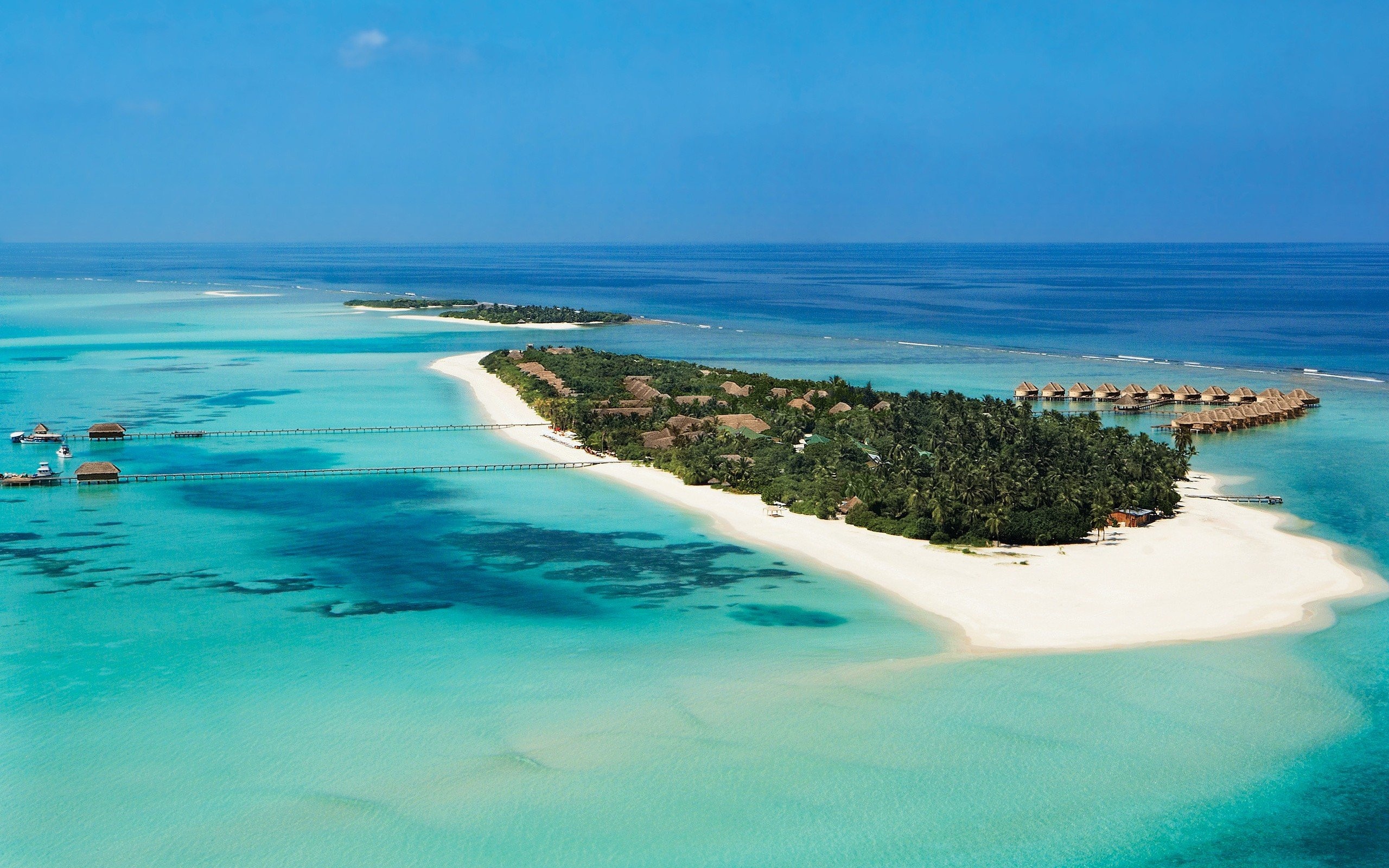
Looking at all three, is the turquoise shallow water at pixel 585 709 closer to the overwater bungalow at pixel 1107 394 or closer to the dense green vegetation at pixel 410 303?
the overwater bungalow at pixel 1107 394

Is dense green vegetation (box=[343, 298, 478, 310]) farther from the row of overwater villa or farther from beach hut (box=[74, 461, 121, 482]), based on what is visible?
beach hut (box=[74, 461, 121, 482])

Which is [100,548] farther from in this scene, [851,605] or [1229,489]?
[1229,489]

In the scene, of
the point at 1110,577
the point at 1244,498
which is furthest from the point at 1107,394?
the point at 1110,577

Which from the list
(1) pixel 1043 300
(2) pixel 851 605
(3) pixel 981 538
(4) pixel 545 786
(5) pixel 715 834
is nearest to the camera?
(5) pixel 715 834

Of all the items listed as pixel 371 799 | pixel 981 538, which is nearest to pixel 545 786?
pixel 371 799

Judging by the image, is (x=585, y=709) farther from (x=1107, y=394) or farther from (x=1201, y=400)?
(x=1201, y=400)

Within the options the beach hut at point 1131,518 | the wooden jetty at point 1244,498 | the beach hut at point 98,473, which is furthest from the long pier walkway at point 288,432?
the wooden jetty at point 1244,498

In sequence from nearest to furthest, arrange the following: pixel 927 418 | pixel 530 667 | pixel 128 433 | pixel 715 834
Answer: pixel 715 834 < pixel 530 667 < pixel 927 418 < pixel 128 433
